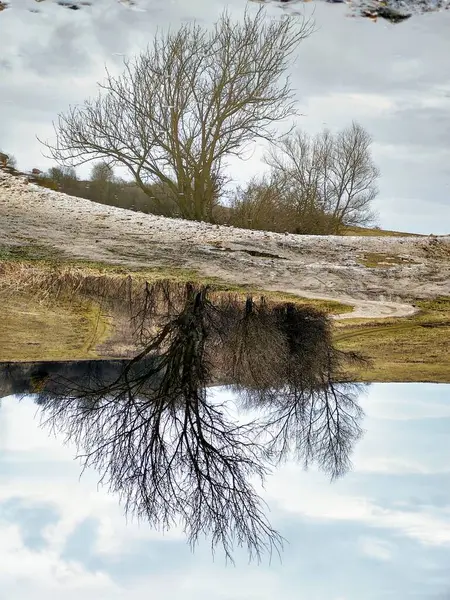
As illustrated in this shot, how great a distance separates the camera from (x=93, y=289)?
5.85 metres

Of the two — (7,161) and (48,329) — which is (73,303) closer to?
(48,329)

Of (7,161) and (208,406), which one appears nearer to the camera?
(208,406)

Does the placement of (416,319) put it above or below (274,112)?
below

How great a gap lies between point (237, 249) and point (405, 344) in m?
2.07

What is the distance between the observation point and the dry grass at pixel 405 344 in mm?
5582

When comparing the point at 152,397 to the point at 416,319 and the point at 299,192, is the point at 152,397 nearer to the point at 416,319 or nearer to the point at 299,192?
the point at 416,319

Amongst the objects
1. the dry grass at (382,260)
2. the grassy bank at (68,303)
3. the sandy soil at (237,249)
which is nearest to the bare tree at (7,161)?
the sandy soil at (237,249)

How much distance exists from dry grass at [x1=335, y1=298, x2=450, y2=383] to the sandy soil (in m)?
0.14

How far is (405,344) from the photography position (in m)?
5.77

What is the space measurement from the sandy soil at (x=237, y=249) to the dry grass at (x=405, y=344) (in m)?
0.14

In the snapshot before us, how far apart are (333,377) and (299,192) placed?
494 cm

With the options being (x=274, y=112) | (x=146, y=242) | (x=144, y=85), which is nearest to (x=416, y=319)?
(x=146, y=242)

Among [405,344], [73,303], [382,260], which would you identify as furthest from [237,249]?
[405,344]

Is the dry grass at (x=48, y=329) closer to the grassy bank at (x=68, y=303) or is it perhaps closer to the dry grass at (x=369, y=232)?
the grassy bank at (x=68, y=303)
